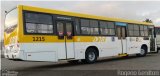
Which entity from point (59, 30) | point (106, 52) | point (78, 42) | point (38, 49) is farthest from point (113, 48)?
point (38, 49)

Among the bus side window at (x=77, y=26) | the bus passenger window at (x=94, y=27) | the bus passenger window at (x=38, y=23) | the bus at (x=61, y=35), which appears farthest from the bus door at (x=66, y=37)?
the bus passenger window at (x=94, y=27)

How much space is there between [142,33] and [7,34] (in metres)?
11.4

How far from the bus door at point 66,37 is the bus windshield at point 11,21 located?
2.32 meters

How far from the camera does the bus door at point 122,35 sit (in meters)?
19.5

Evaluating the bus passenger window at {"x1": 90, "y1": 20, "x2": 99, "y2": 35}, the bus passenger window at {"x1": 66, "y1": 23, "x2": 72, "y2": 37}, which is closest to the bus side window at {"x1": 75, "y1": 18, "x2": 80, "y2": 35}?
the bus passenger window at {"x1": 66, "y1": 23, "x2": 72, "y2": 37}

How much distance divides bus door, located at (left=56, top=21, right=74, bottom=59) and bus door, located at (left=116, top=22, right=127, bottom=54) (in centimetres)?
482

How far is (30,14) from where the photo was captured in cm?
1382

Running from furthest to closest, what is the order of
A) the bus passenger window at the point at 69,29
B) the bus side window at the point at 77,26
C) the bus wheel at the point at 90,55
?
the bus wheel at the point at 90,55, the bus side window at the point at 77,26, the bus passenger window at the point at 69,29

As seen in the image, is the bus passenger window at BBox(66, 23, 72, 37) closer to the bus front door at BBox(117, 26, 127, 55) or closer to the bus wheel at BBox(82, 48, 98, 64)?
the bus wheel at BBox(82, 48, 98, 64)

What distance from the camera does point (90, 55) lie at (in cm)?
1697

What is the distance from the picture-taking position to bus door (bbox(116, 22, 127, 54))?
768 inches

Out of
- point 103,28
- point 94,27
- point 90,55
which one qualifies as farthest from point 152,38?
point 90,55

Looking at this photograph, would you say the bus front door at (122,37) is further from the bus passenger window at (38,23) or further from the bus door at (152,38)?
the bus passenger window at (38,23)

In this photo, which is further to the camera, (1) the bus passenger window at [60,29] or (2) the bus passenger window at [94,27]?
(2) the bus passenger window at [94,27]
